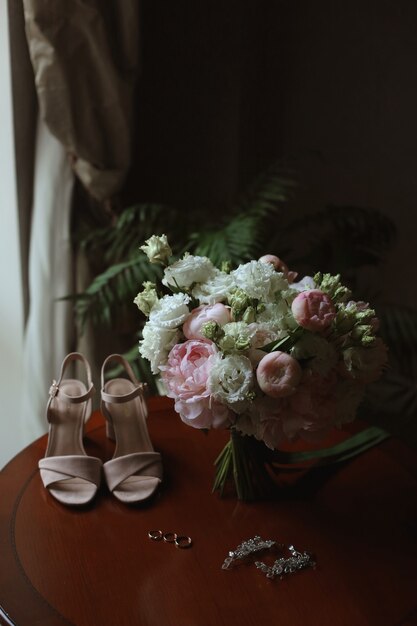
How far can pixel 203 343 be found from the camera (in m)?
0.86

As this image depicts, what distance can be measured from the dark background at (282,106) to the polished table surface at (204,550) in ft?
3.26

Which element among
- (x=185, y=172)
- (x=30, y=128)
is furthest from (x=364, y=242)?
Answer: (x=30, y=128)

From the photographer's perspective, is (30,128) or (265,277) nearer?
(265,277)

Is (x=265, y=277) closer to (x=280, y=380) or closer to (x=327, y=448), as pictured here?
(x=280, y=380)

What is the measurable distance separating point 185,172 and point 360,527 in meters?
1.28

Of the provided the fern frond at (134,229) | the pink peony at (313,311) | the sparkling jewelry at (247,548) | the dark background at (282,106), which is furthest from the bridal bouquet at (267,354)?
the dark background at (282,106)

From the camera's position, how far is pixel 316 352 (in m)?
0.83

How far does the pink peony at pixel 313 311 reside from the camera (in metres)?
0.81

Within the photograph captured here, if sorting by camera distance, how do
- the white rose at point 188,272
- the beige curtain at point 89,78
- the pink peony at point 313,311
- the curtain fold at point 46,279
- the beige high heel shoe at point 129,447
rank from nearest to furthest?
the pink peony at point 313,311 < the white rose at point 188,272 < the beige high heel shoe at point 129,447 < the beige curtain at point 89,78 < the curtain fold at point 46,279

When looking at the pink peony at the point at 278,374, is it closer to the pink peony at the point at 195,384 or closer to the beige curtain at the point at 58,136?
Result: the pink peony at the point at 195,384

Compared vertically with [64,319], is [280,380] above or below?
above

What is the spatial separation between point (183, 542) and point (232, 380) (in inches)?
10.6

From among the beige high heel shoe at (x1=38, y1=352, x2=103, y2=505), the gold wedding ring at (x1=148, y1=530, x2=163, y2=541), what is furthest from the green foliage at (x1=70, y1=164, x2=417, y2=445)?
the gold wedding ring at (x1=148, y1=530, x2=163, y2=541)

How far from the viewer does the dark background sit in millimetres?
1812
